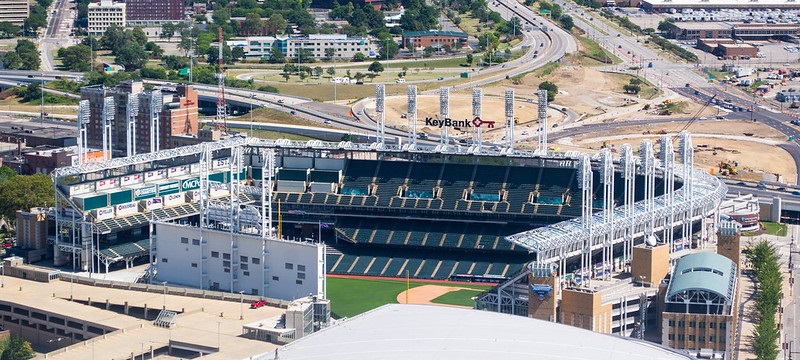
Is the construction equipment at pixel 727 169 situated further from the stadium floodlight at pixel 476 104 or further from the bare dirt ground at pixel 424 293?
the bare dirt ground at pixel 424 293

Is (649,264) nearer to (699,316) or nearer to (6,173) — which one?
(699,316)

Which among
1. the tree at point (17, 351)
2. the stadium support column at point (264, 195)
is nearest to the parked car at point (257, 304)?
the stadium support column at point (264, 195)

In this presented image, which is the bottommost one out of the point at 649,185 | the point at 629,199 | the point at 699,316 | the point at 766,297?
the point at 766,297

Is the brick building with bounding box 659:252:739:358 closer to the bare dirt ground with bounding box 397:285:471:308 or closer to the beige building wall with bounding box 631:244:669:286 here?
the beige building wall with bounding box 631:244:669:286

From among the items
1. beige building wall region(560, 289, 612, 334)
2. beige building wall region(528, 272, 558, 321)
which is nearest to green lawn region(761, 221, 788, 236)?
beige building wall region(560, 289, 612, 334)

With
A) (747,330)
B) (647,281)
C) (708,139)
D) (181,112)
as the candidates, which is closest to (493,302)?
(647,281)

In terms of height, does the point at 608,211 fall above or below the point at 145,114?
above

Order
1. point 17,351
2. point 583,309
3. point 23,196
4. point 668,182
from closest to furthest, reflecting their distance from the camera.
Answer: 1. point 17,351
2. point 583,309
3. point 668,182
4. point 23,196

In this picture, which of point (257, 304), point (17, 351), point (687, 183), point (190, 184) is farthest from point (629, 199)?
point (17, 351)
